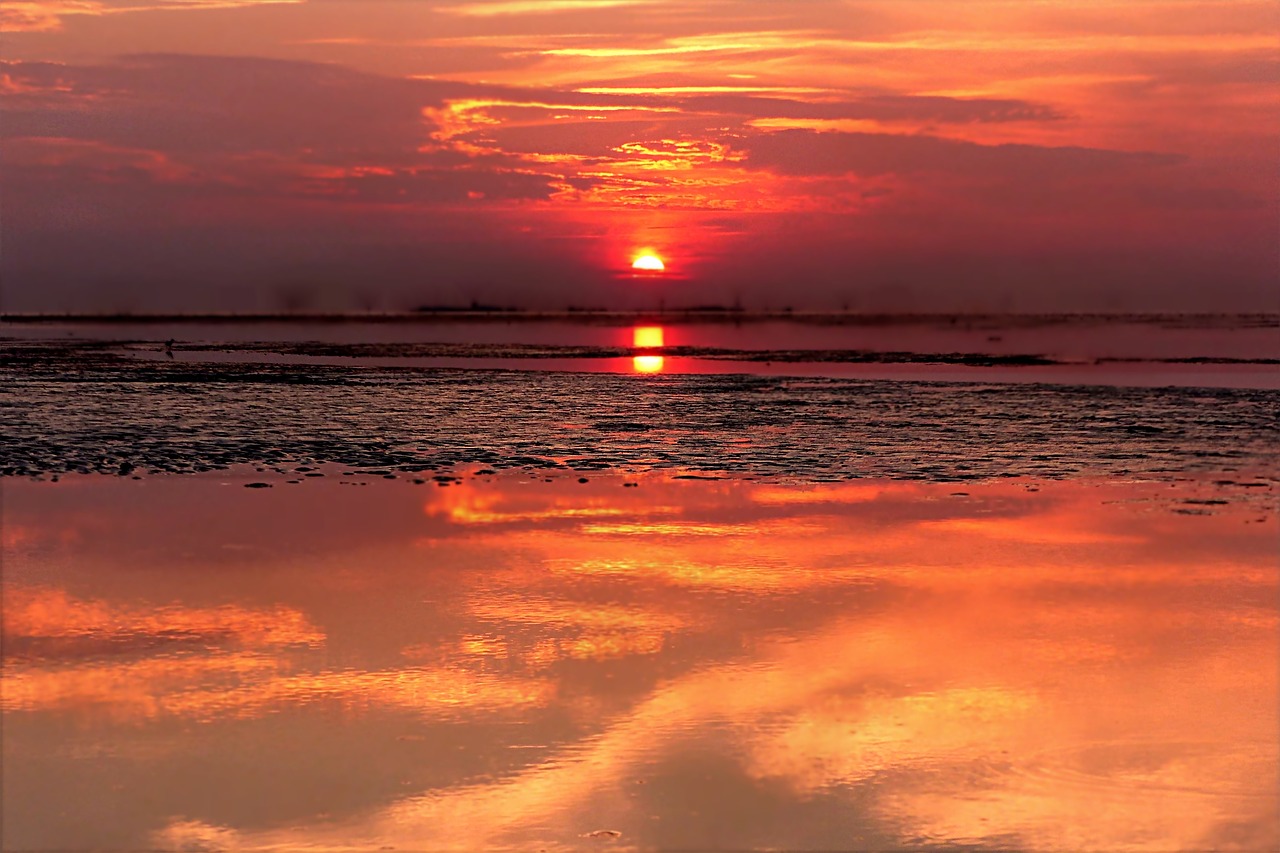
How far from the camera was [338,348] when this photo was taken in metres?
64.4

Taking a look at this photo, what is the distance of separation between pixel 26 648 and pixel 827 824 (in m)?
5.96

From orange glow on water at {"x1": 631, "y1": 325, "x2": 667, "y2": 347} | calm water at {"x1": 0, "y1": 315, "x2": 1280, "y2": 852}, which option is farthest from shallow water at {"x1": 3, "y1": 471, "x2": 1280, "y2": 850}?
orange glow on water at {"x1": 631, "y1": 325, "x2": 667, "y2": 347}

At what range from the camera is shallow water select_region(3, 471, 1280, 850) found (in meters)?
6.57

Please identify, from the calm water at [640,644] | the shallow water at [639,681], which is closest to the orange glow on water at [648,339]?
the calm water at [640,644]

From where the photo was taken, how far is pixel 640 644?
9531mm

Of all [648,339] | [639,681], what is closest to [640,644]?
[639,681]

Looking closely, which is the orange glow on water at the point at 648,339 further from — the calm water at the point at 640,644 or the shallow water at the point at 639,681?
the shallow water at the point at 639,681

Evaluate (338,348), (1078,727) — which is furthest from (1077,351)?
(1078,727)

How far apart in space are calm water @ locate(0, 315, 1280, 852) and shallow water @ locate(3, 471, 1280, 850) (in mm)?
33

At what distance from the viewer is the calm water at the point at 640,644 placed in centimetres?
665

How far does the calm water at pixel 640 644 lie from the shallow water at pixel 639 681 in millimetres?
33

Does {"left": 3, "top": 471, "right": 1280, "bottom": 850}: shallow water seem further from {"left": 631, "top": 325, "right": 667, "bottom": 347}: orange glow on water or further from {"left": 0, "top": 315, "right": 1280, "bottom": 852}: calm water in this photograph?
{"left": 631, "top": 325, "right": 667, "bottom": 347}: orange glow on water

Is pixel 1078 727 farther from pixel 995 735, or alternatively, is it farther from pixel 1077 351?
pixel 1077 351

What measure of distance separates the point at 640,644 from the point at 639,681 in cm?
91
